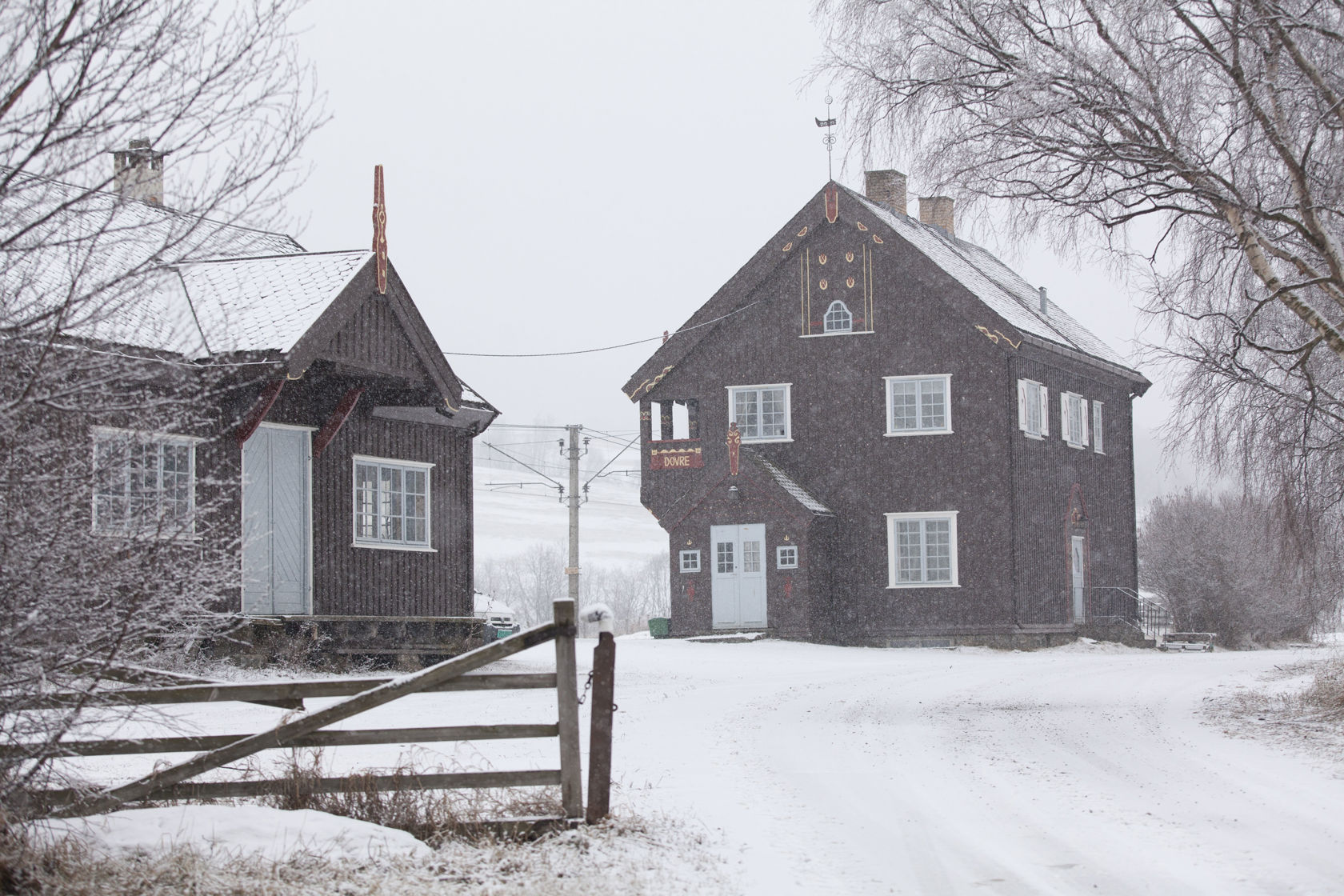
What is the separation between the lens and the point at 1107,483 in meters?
35.6

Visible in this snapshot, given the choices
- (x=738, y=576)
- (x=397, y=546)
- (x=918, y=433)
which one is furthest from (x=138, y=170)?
(x=918, y=433)

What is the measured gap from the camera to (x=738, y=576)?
30.9 meters

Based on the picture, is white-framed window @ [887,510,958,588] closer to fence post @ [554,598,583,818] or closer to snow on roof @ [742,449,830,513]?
snow on roof @ [742,449,830,513]

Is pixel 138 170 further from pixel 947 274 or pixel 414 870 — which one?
pixel 947 274

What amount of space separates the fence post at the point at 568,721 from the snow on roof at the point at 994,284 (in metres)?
23.1

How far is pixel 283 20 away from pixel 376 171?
1314 centimetres

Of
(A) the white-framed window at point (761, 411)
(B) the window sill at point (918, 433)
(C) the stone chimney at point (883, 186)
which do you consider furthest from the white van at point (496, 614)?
(C) the stone chimney at point (883, 186)

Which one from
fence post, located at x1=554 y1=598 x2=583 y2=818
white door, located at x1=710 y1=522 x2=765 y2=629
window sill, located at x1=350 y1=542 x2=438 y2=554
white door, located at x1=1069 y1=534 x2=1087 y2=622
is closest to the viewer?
fence post, located at x1=554 y1=598 x2=583 y2=818

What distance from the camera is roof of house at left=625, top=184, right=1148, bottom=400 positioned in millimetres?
30766

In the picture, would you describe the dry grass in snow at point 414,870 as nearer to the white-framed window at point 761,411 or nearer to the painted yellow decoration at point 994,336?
the painted yellow decoration at point 994,336

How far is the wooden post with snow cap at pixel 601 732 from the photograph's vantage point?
7719mm

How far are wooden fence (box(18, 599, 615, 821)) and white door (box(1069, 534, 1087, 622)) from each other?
85.8 ft

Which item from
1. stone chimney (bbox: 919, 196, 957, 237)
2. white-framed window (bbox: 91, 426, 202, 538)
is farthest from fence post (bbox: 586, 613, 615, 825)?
stone chimney (bbox: 919, 196, 957, 237)

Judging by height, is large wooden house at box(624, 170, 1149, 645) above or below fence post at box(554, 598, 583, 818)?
above
